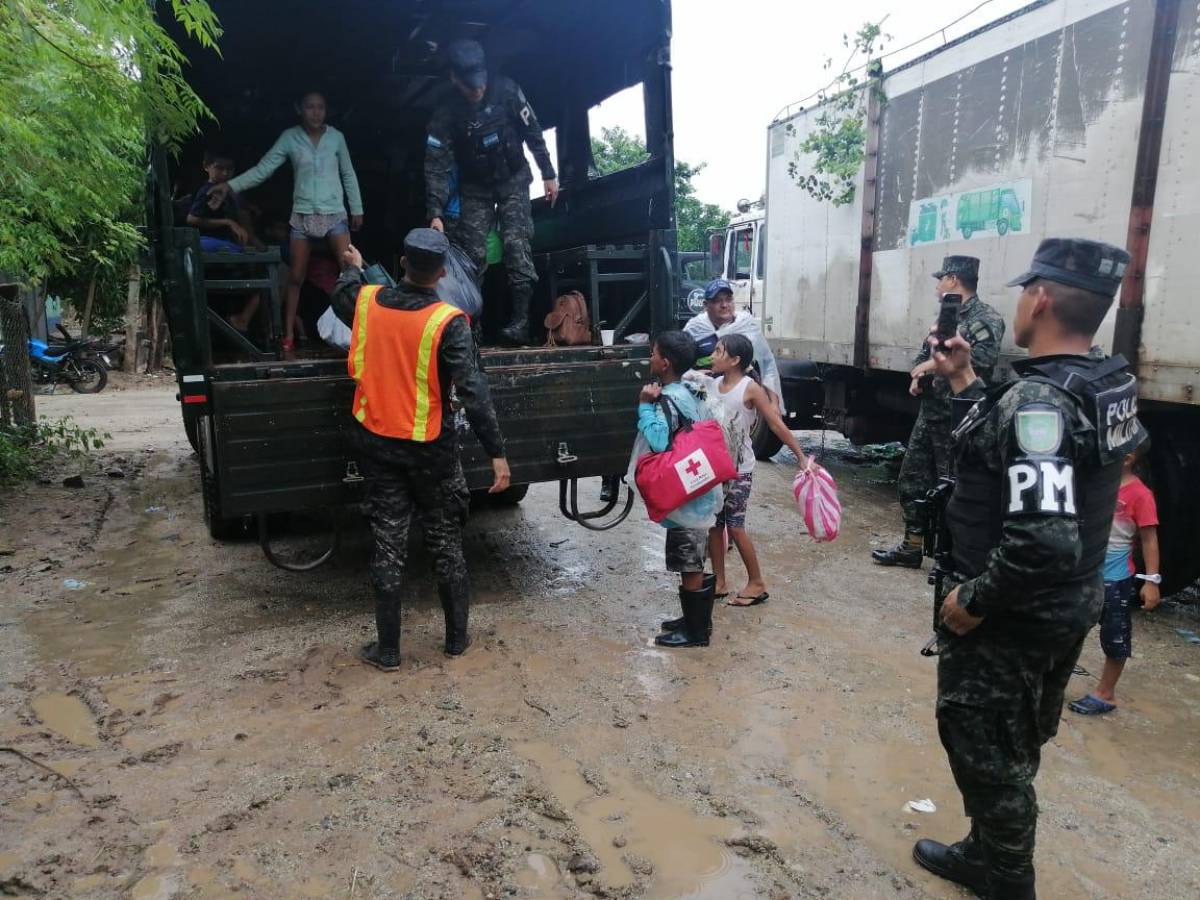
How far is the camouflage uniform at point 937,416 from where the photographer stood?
15.9ft

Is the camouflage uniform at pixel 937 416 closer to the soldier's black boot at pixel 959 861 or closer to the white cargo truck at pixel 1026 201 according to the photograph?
the white cargo truck at pixel 1026 201

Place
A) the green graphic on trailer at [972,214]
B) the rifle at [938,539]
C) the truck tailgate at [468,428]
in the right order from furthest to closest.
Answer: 1. the green graphic on trailer at [972,214]
2. the truck tailgate at [468,428]
3. the rifle at [938,539]

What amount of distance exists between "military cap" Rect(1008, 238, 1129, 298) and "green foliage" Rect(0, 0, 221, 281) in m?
3.67

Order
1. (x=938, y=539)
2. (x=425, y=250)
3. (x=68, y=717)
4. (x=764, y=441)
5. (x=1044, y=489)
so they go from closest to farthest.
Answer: (x=1044, y=489) < (x=938, y=539) < (x=68, y=717) < (x=425, y=250) < (x=764, y=441)

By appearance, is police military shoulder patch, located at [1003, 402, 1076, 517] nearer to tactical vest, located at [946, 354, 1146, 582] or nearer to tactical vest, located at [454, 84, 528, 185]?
tactical vest, located at [946, 354, 1146, 582]

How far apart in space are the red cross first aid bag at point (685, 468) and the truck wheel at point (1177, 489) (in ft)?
8.03

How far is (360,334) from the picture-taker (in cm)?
359

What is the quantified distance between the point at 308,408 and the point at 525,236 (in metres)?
1.94

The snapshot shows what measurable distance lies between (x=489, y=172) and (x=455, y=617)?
2656mm

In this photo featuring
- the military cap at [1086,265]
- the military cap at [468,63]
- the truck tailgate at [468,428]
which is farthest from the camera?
the military cap at [468,63]

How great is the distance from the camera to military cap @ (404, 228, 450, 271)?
352 cm

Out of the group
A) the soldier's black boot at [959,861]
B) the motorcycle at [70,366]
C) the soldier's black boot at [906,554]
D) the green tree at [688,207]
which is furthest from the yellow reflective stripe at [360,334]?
the green tree at [688,207]

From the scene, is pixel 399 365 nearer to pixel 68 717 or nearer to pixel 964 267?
pixel 68 717

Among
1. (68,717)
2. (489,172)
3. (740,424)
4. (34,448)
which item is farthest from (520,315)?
(34,448)
